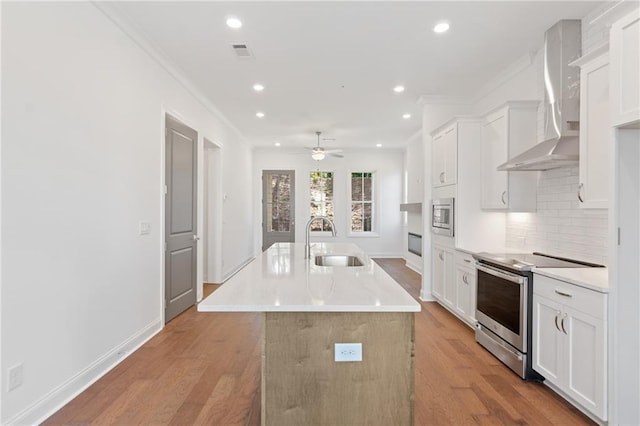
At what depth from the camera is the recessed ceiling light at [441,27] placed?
282 cm

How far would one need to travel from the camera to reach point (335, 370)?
158 cm

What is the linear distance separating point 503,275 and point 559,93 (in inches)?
64.3

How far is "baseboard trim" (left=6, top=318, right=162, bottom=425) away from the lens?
195cm

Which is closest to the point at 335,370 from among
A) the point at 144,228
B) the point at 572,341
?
the point at 572,341

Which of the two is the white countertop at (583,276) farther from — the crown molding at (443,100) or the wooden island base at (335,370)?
the crown molding at (443,100)

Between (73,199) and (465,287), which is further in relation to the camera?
(465,287)

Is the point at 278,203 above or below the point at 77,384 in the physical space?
above

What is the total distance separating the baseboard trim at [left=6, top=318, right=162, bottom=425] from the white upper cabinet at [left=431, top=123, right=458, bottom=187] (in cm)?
370

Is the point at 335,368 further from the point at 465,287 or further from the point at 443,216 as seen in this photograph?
the point at 443,216

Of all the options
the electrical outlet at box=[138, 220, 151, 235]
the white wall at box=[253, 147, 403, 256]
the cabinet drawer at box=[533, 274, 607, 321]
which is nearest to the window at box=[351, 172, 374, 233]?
the white wall at box=[253, 147, 403, 256]

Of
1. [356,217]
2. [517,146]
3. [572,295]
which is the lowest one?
[572,295]

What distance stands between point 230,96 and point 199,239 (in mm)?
2000

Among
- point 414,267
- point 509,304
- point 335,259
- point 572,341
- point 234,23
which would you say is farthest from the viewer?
point 414,267

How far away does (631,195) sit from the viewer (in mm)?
1880
